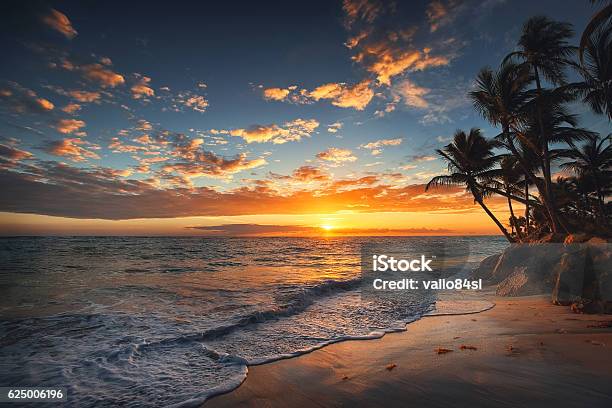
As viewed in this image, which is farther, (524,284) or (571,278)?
Result: (524,284)

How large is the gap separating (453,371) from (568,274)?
8.12m

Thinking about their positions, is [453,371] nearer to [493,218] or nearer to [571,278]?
[571,278]

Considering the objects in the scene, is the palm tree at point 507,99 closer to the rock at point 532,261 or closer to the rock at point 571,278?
the rock at point 532,261

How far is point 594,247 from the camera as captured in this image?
9.58m

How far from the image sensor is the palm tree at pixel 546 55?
16.4m

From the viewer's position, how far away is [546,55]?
16812 mm

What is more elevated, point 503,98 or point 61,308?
point 503,98

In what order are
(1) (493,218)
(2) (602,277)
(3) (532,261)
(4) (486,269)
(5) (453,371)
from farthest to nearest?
(1) (493,218)
(4) (486,269)
(3) (532,261)
(2) (602,277)
(5) (453,371)

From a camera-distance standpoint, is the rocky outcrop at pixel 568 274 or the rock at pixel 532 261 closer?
the rocky outcrop at pixel 568 274

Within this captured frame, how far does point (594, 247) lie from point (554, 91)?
1126cm

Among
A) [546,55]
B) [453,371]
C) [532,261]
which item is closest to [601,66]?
[546,55]

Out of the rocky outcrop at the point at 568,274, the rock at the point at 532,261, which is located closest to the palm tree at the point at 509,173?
the rock at the point at 532,261

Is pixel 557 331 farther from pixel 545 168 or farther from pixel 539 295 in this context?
pixel 545 168

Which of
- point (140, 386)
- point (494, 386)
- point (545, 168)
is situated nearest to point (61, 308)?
point (140, 386)
